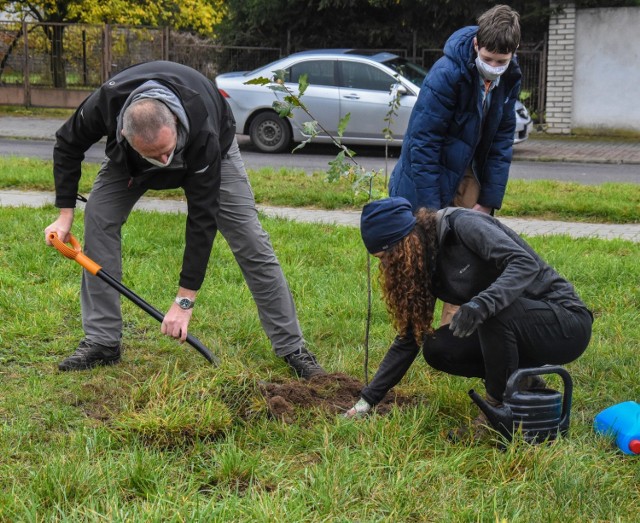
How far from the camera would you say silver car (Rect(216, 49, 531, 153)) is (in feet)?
46.4

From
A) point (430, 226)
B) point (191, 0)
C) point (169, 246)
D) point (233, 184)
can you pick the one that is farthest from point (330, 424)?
point (191, 0)

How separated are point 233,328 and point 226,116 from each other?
1.42m

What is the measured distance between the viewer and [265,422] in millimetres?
3754

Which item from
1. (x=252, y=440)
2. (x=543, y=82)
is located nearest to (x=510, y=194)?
(x=252, y=440)

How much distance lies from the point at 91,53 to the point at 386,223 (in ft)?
61.1

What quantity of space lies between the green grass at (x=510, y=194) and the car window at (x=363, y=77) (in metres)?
3.96

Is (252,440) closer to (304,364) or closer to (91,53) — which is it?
(304,364)

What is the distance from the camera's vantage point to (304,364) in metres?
4.48

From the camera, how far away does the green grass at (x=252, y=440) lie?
3.03m

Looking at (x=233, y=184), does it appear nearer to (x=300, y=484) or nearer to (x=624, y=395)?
(x=300, y=484)

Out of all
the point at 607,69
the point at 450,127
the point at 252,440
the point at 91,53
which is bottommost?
the point at 252,440

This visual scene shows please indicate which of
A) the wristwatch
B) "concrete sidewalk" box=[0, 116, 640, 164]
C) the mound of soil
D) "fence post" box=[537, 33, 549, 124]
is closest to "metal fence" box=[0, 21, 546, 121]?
"concrete sidewalk" box=[0, 116, 640, 164]

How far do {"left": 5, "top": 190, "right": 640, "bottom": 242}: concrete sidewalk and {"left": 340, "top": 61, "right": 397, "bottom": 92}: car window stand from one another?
562cm

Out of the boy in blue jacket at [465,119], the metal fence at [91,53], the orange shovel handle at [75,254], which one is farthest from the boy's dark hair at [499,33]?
the metal fence at [91,53]
